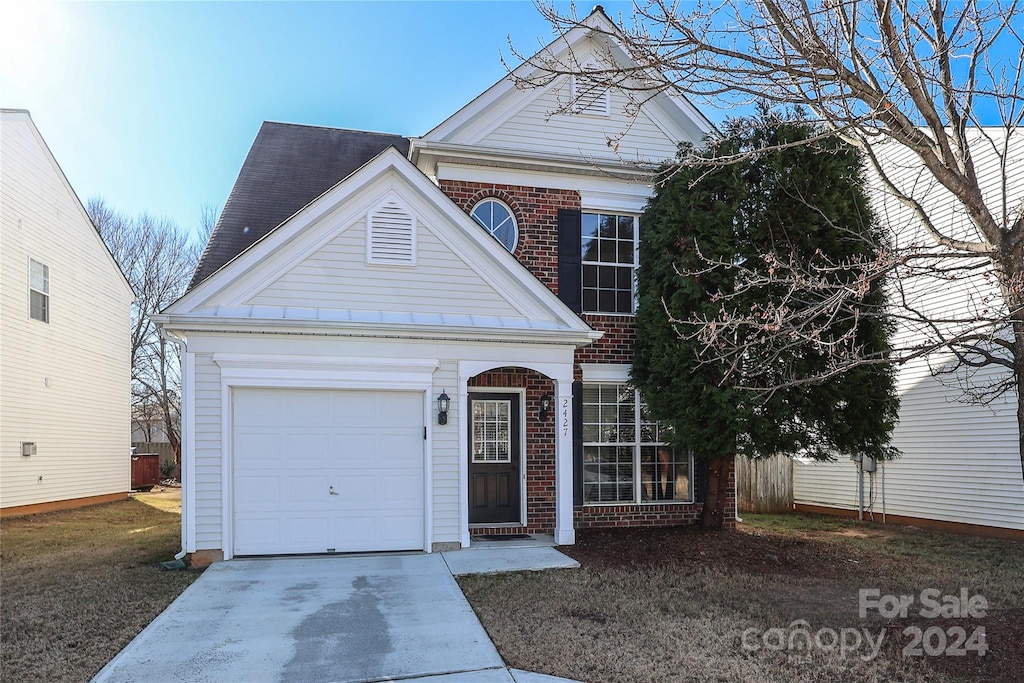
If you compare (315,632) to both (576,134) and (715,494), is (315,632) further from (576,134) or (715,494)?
(576,134)

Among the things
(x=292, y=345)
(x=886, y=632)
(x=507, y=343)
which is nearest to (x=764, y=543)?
(x=886, y=632)

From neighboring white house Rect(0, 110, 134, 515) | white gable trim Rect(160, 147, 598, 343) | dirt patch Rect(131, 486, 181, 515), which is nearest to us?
white gable trim Rect(160, 147, 598, 343)

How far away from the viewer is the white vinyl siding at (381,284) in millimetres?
8688

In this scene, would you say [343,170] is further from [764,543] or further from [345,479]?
[764,543]

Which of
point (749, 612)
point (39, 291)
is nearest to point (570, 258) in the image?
point (749, 612)

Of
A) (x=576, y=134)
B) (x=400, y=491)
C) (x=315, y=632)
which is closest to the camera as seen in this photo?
(x=315, y=632)

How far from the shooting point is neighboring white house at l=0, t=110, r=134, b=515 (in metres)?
13.7

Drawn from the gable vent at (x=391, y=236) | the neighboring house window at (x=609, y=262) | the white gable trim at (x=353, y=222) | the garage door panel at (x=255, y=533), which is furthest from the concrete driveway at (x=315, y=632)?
the neighboring house window at (x=609, y=262)

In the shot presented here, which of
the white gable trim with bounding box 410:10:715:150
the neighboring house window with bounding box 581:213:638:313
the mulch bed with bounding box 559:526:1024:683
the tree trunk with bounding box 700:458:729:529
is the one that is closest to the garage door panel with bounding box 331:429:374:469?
the mulch bed with bounding box 559:526:1024:683

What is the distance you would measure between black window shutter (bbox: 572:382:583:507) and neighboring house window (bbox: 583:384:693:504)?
8.9 inches

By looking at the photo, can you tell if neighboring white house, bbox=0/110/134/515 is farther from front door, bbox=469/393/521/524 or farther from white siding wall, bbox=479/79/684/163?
white siding wall, bbox=479/79/684/163

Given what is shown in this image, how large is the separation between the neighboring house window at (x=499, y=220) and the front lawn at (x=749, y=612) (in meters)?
4.50

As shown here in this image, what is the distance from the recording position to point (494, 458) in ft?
33.4

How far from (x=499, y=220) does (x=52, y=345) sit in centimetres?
1109
